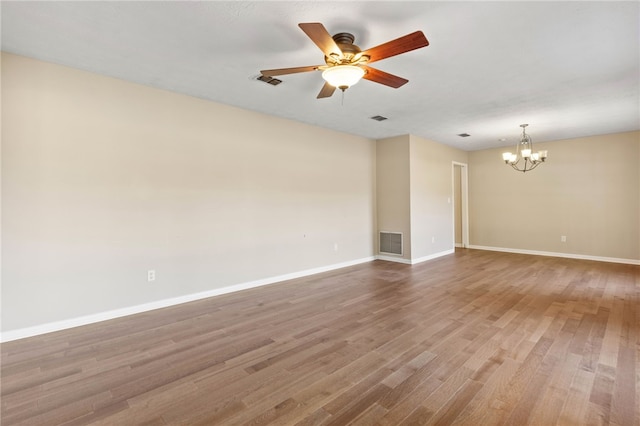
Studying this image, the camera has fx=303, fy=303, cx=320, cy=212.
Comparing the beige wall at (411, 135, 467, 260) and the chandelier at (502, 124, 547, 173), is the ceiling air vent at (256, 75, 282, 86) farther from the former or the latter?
the chandelier at (502, 124, 547, 173)

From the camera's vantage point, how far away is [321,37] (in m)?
2.00

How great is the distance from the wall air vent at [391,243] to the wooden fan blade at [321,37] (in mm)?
4529

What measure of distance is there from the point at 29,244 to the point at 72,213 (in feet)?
1.40

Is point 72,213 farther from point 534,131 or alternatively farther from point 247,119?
point 534,131

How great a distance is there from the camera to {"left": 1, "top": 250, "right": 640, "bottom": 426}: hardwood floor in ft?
5.87

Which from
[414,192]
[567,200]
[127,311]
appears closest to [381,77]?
[127,311]

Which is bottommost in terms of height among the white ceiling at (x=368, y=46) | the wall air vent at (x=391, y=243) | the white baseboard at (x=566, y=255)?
the white baseboard at (x=566, y=255)

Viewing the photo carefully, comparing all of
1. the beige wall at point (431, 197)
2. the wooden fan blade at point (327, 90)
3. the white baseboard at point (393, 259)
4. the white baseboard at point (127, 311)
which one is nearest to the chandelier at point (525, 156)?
the beige wall at point (431, 197)

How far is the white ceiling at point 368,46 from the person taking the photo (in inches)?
84.4

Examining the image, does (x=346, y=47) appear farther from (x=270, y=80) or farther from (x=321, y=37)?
(x=270, y=80)

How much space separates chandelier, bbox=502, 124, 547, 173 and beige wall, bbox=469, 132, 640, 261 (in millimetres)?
152

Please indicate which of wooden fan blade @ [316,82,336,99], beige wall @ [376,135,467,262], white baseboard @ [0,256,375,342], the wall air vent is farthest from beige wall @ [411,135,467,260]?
wooden fan blade @ [316,82,336,99]

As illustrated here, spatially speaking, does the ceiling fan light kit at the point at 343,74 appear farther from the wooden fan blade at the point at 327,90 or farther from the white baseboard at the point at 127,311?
the white baseboard at the point at 127,311

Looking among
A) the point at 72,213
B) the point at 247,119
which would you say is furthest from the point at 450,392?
the point at 247,119
